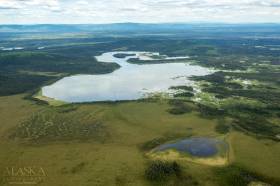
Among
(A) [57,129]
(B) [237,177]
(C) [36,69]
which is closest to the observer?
(B) [237,177]

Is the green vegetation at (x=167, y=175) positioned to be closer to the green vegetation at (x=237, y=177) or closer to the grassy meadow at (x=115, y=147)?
the grassy meadow at (x=115, y=147)

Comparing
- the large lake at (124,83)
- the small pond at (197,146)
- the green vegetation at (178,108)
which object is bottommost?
the large lake at (124,83)

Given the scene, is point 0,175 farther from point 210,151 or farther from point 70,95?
point 70,95

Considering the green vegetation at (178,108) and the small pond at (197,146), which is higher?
the green vegetation at (178,108)

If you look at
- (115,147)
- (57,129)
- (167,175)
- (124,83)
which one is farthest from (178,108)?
(124,83)

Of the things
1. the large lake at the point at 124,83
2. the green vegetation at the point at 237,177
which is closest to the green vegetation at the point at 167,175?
the green vegetation at the point at 237,177

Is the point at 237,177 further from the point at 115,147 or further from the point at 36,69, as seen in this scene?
the point at 36,69

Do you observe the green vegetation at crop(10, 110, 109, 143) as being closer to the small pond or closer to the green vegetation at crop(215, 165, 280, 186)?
the small pond

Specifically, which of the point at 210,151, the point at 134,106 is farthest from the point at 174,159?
the point at 134,106

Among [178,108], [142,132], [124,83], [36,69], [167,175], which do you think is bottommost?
[36,69]
